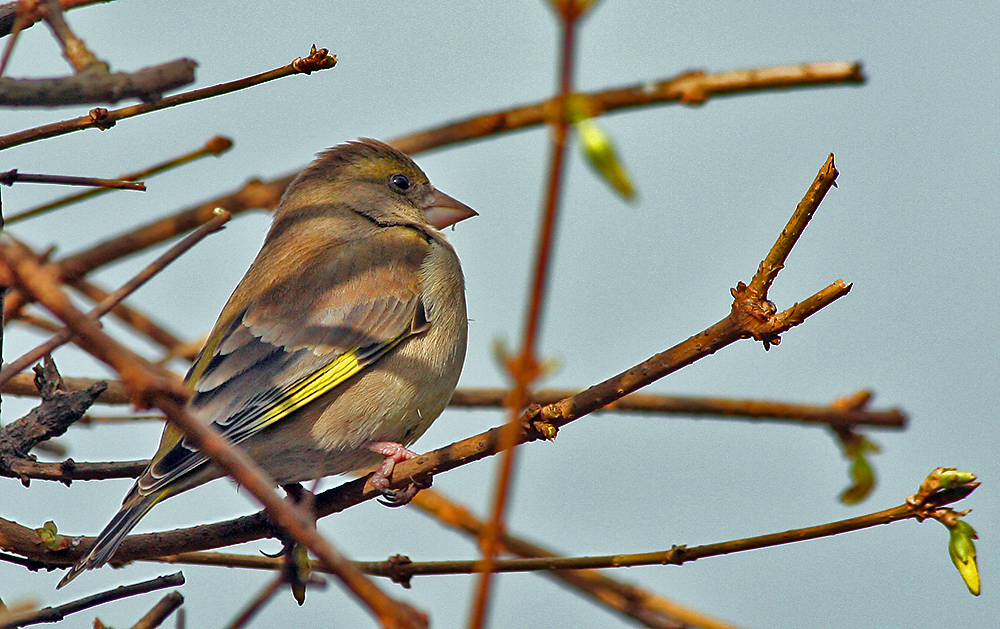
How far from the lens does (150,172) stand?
3.15 m

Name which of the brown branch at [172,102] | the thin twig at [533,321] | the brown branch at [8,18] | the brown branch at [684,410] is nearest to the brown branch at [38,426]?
the brown branch at [684,410]

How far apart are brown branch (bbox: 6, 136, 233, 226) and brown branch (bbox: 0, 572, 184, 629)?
1.11m

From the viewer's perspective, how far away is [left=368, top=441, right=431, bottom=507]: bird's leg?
3.74 m

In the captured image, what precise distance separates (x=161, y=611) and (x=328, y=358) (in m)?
2.16

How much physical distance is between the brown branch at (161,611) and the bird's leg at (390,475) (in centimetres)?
102

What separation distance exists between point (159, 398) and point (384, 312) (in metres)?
3.84

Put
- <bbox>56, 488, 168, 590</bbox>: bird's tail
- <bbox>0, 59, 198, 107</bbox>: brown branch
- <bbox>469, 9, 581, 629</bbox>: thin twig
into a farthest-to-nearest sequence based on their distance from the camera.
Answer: <bbox>56, 488, 168, 590</bbox>: bird's tail
<bbox>0, 59, 198, 107</bbox>: brown branch
<bbox>469, 9, 581, 629</bbox>: thin twig

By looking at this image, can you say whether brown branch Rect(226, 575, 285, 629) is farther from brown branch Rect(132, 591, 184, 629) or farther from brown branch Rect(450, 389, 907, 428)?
brown branch Rect(450, 389, 907, 428)

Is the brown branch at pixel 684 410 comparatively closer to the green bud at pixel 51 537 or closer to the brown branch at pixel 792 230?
the green bud at pixel 51 537

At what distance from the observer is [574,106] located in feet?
4.00

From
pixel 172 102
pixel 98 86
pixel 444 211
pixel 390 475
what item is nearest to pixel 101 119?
pixel 172 102

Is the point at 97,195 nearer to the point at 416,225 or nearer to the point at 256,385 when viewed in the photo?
the point at 256,385

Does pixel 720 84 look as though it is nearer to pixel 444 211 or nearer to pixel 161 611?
pixel 161 611

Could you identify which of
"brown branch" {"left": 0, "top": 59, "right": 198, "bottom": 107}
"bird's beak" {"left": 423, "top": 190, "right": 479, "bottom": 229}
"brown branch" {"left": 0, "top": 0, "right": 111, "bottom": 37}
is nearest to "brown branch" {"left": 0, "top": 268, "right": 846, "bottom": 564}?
"brown branch" {"left": 0, "top": 59, "right": 198, "bottom": 107}
